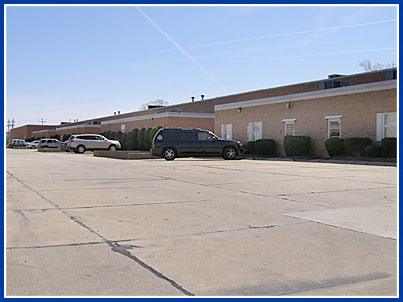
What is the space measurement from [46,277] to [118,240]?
64.7 inches

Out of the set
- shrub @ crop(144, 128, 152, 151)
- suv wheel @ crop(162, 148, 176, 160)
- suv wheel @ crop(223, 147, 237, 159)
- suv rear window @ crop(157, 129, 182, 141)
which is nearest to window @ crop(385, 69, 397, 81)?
suv wheel @ crop(223, 147, 237, 159)

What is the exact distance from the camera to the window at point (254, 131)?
104 ft

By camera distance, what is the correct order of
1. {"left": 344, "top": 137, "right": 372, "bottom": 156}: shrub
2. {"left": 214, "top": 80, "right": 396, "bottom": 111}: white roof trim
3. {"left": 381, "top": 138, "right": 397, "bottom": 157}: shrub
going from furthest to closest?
{"left": 344, "top": 137, "right": 372, "bottom": 156}: shrub < {"left": 214, "top": 80, "right": 396, "bottom": 111}: white roof trim < {"left": 381, "top": 138, "right": 397, "bottom": 157}: shrub

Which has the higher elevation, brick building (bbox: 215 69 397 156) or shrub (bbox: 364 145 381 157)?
brick building (bbox: 215 69 397 156)

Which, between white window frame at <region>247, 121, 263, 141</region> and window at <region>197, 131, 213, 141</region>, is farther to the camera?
white window frame at <region>247, 121, 263, 141</region>

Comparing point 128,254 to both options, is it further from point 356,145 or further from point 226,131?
point 226,131

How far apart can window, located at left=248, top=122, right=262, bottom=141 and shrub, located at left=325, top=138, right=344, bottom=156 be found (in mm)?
6974

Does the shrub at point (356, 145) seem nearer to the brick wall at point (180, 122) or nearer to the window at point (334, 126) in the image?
the window at point (334, 126)

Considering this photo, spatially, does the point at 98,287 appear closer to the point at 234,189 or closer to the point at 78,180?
the point at 234,189

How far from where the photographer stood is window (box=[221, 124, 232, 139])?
35.0 metres

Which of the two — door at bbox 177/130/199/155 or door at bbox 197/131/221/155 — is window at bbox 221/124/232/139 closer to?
door at bbox 197/131/221/155

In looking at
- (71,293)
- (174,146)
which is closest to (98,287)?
(71,293)

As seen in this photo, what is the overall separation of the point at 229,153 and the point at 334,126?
5.86 m

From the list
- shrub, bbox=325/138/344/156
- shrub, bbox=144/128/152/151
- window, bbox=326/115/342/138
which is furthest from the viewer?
shrub, bbox=144/128/152/151
